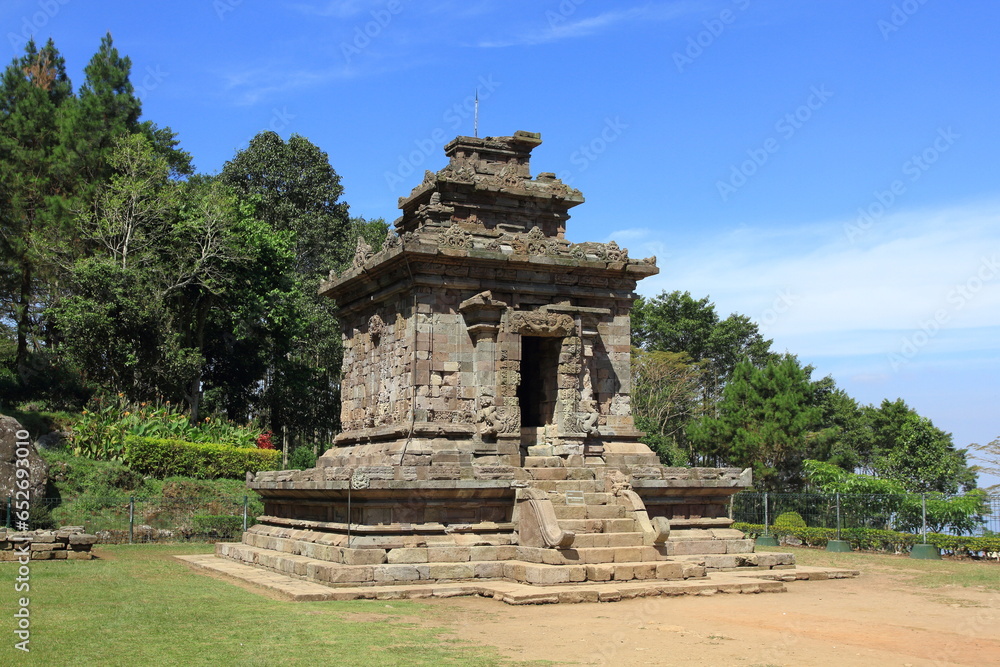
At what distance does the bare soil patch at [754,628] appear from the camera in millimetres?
9414

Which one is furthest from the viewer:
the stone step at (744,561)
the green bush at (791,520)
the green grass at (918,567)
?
the green bush at (791,520)

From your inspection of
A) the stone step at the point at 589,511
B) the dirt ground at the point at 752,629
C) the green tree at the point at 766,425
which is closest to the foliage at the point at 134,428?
the stone step at the point at 589,511

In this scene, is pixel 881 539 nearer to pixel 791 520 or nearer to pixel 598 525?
pixel 791 520

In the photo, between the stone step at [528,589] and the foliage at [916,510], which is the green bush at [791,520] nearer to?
the foliage at [916,510]

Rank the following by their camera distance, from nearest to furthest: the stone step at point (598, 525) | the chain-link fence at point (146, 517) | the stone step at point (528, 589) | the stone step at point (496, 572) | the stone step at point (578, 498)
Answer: the stone step at point (528, 589) < the stone step at point (496, 572) < the stone step at point (598, 525) < the stone step at point (578, 498) < the chain-link fence at point (146, 517)

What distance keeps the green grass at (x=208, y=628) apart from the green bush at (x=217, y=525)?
32.1 feet

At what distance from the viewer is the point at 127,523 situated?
24.6 meters

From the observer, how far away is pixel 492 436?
1728 centimetres

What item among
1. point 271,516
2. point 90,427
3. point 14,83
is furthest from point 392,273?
point 14,83

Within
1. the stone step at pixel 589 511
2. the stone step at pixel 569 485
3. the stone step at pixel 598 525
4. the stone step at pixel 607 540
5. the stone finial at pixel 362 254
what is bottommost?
the stone step at pixel 607 540

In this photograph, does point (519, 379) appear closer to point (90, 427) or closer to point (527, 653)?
point (527, 653)

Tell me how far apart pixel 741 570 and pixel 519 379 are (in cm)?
519

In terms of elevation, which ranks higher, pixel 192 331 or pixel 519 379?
pixel 192 331

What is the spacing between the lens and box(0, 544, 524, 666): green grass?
9.02 meters
